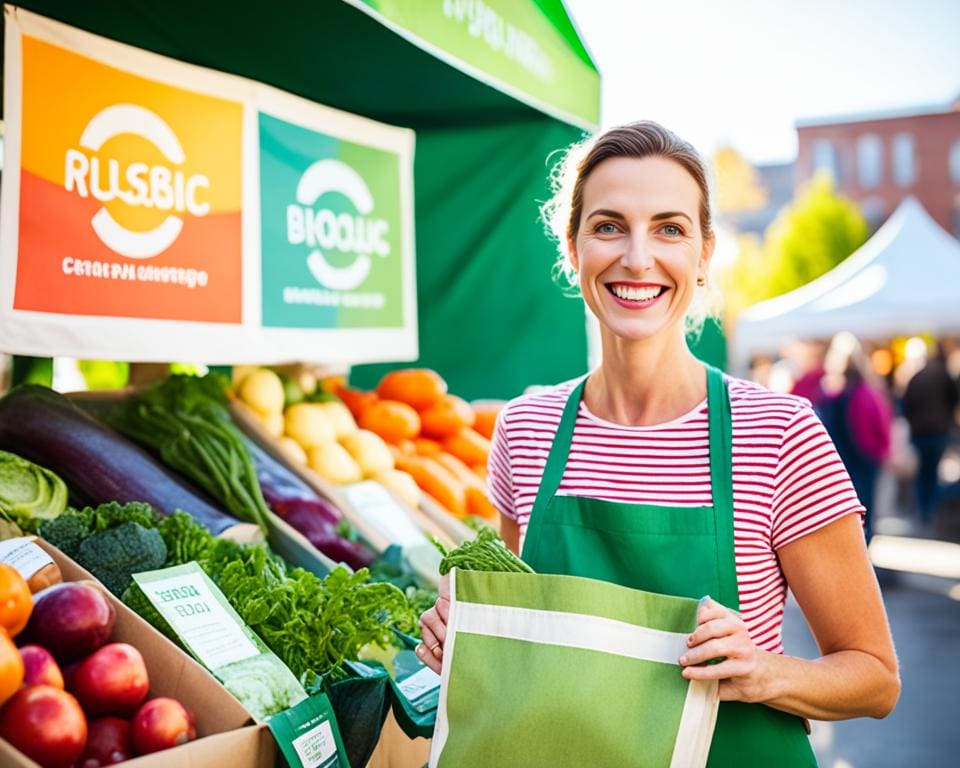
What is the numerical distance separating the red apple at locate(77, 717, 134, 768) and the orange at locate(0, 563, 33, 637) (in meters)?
0.22

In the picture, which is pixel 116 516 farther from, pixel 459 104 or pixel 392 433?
pixel 459 104

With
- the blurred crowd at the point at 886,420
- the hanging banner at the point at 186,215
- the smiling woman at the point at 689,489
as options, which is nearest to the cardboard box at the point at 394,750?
the smiling woman at the point at 689,489

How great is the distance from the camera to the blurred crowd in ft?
28.8

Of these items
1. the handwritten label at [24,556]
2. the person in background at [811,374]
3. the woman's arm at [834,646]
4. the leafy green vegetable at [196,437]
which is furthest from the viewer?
the person in background at [811,374]

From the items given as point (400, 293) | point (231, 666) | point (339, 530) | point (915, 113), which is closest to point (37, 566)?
point (231, 666)

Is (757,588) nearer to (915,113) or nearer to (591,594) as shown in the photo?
(591,594)

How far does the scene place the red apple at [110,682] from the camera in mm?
1761

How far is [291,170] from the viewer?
3984 mm

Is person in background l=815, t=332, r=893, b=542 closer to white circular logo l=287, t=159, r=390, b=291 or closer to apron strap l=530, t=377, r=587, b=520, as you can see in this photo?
white circular logo l=287, t=159, r=390, b=291

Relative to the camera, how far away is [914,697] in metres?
5.55

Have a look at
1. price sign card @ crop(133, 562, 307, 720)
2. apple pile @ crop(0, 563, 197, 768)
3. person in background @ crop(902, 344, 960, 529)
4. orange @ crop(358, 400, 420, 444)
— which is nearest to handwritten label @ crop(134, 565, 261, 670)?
price sign card @ crop(133, 562, 307, 720)

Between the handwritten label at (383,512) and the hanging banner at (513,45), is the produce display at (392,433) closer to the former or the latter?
the handwritten label at (383,512)

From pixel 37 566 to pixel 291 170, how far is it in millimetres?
2275

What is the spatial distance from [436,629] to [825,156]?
2383 inches
